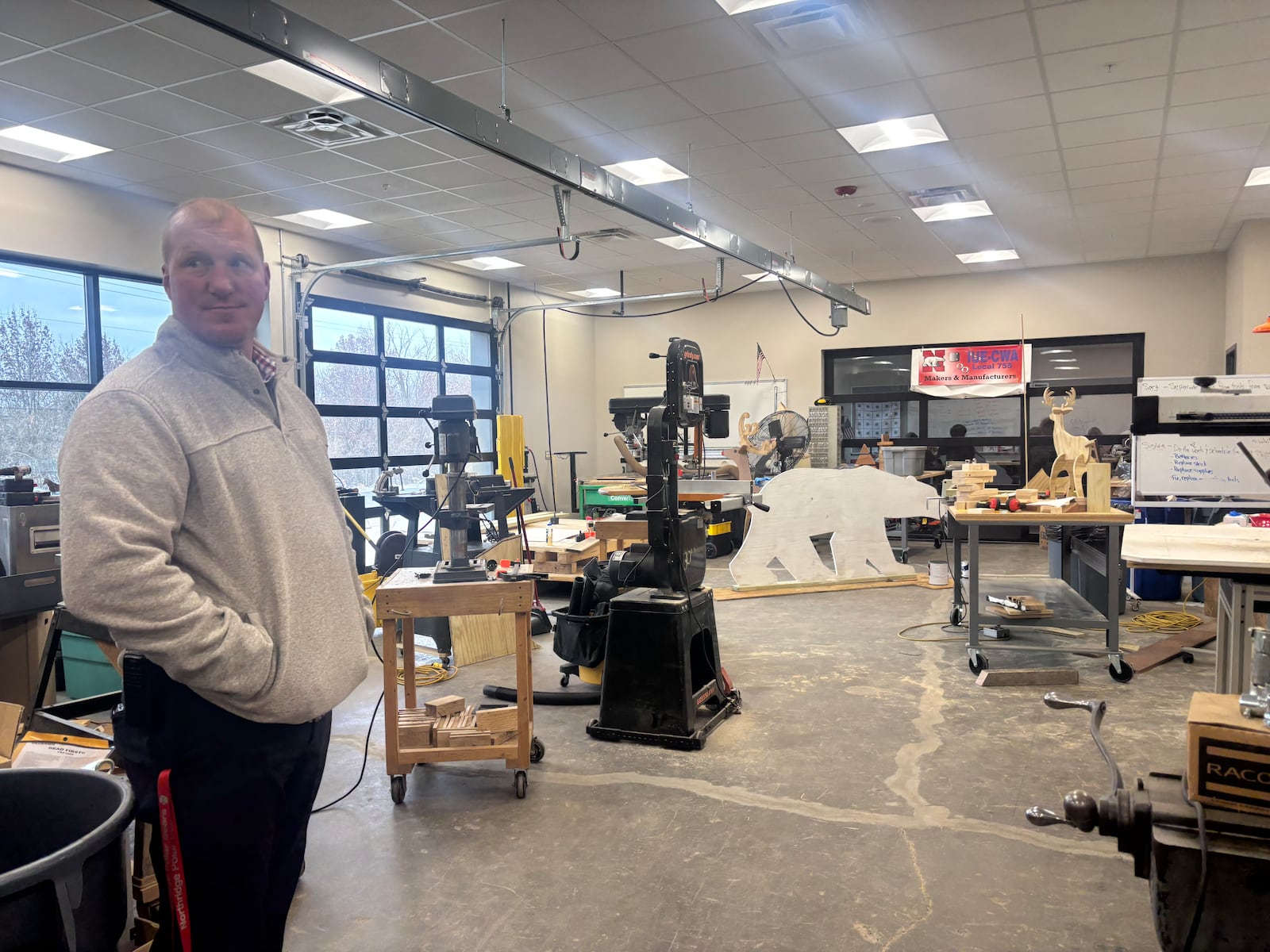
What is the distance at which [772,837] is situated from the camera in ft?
8.40

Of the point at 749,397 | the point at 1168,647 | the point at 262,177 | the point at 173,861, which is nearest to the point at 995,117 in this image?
the point at 1168,647

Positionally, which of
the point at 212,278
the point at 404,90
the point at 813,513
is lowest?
the point at 813,513

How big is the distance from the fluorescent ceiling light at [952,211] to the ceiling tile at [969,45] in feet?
9.21

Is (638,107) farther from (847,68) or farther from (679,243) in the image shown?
(679,243)

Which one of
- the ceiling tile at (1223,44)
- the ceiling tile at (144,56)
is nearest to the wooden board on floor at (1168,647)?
the ceiling tile at (1223,44)

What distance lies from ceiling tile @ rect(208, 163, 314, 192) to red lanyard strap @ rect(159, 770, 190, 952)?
553cm

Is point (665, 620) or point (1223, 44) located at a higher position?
point (1223, 44)

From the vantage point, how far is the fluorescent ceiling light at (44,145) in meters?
5.22

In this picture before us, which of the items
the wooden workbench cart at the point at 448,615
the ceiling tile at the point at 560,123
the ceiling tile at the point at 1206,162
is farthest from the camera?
the ceiling tile at the point at 1206,162

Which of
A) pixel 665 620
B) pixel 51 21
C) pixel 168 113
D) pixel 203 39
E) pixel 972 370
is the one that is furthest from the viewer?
pixel 972 370

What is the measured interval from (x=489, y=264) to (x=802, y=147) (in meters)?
4.70

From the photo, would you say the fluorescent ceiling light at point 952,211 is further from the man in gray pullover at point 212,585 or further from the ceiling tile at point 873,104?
the man in gray pullover at point 212,585

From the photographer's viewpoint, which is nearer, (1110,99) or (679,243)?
(1110,99)

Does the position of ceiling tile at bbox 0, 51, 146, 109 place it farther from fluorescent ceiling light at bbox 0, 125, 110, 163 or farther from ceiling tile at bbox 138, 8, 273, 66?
fluorescent ceiling light at bbox 0, 125, 110, 163
